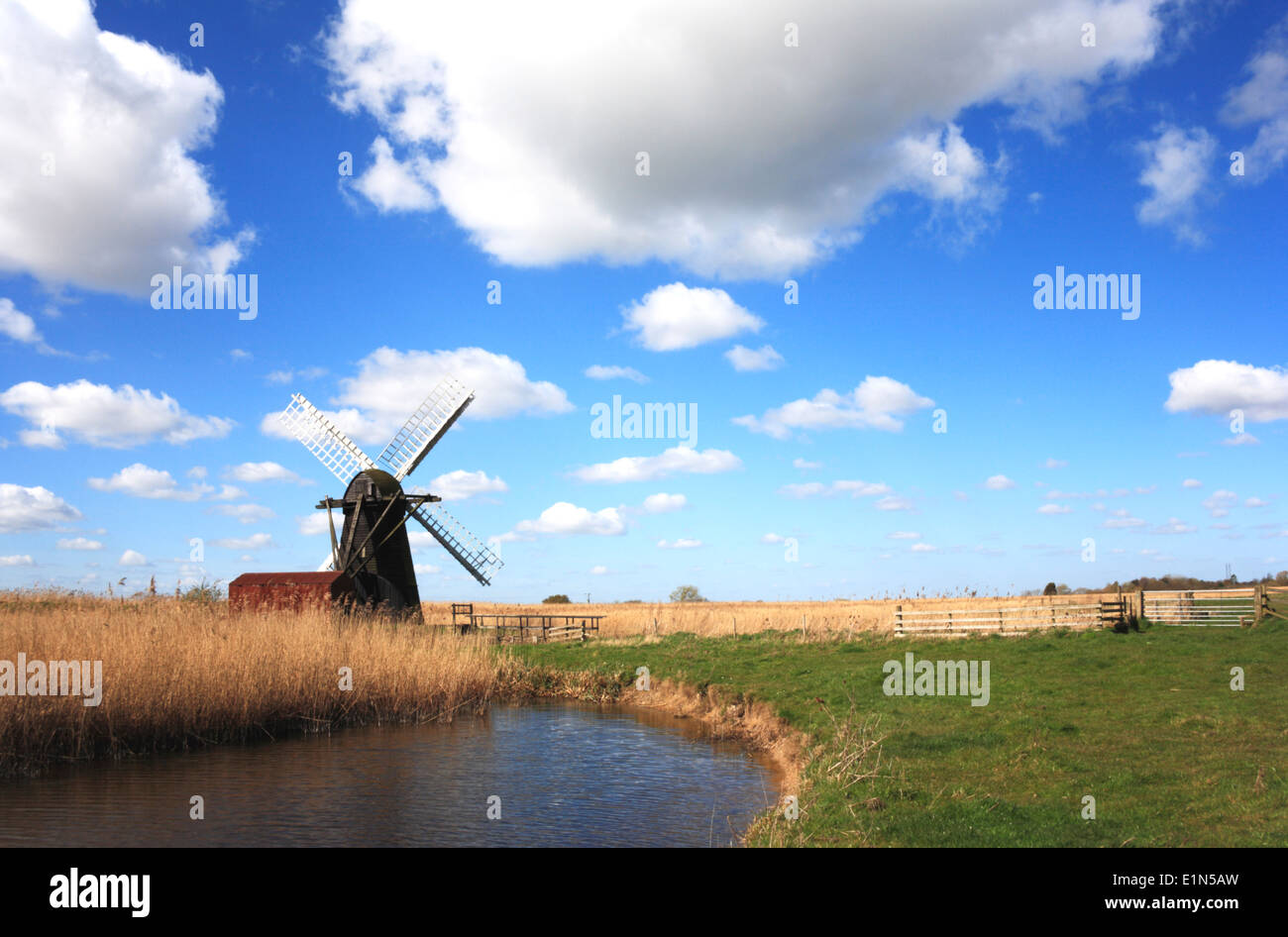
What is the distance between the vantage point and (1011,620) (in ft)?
99.0

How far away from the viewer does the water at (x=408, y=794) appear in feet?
34.4

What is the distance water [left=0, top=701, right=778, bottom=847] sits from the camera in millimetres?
10500

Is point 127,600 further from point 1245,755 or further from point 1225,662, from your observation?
point 1225,662

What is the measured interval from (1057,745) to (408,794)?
33.8ft

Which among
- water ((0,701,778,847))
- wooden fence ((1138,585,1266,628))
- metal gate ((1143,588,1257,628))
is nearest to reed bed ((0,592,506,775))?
water ((0,701,778,847))

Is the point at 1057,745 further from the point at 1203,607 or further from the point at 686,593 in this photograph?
the point at 686,593

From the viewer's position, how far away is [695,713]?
70.3ft

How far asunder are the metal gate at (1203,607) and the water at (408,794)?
23999 mm

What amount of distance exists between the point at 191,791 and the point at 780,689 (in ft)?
42.4

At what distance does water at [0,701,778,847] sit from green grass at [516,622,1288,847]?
202 cm

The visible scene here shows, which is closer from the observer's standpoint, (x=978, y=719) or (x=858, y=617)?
(x=978, y=719)

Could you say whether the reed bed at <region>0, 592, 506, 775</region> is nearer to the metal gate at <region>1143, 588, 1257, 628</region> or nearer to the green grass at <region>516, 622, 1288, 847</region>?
the green grass at <region>516, 622, 1288, 847</region>
